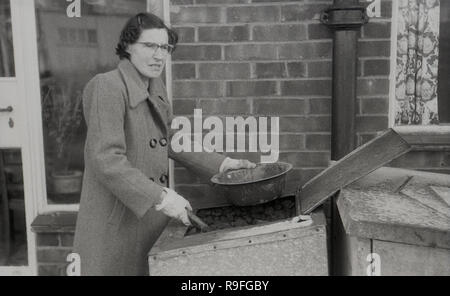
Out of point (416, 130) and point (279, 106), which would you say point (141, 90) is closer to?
point (279, 106)

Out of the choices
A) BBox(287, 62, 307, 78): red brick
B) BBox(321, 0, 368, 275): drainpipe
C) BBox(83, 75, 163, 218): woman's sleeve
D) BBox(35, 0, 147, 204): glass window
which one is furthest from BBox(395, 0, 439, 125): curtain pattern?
BBox(83, 75, 163, 218): woman's sleeve

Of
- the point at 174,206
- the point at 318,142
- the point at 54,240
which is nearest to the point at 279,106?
the point at 318,142

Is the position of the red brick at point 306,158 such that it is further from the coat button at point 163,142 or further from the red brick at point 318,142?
the coat button at point 163,142

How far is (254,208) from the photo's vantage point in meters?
2.95

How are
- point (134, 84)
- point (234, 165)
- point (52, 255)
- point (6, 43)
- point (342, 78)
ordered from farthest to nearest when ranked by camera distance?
1. point (52, 255)
2. point (6, 43)
3. point (342, 78)
4. point (234, 165)
5. point (134, 84)

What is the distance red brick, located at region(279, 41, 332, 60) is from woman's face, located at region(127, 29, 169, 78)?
87 cm

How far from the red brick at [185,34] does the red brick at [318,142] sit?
0.91 metres

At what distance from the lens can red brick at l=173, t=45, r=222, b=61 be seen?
11.1 feet

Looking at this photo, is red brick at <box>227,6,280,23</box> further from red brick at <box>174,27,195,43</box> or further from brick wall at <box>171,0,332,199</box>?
red brick at <box>174,27,195,43</box>

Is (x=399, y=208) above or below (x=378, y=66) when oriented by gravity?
below

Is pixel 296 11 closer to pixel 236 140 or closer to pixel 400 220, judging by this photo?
pixel 236 140

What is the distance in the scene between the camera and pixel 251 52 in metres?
3.36

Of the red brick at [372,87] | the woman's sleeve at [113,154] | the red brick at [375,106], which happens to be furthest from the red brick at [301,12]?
the woman's sleeve at [113,154]

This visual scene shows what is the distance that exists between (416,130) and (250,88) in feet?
3.42
